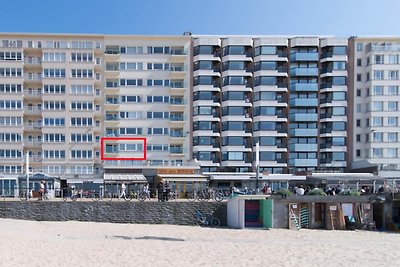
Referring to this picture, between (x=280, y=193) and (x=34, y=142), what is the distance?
4119cm

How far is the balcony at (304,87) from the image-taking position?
2311 inches

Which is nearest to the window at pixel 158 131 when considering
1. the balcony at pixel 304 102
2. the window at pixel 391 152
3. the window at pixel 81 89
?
the window at pixel 81 89

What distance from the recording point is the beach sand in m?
14.0

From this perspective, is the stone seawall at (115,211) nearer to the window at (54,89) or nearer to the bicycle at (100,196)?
the bicycle at (100,196)

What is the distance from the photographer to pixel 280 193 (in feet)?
90.0

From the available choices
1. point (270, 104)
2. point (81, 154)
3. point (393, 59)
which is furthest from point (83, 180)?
point (393, 59)

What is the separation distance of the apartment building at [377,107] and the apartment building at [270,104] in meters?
2.40

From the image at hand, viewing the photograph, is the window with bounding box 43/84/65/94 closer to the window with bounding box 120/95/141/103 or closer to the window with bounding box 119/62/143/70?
the window with bounding box 120/95/141/103

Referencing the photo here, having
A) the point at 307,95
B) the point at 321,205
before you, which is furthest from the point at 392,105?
the point at 321,205

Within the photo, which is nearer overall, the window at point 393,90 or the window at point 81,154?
the window at point 81,154

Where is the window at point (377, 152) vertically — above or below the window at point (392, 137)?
below

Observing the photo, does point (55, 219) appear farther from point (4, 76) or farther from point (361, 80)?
point (361, 80)

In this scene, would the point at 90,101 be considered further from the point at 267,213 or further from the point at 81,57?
the point at 267,213

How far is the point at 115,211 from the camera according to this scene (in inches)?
1134
